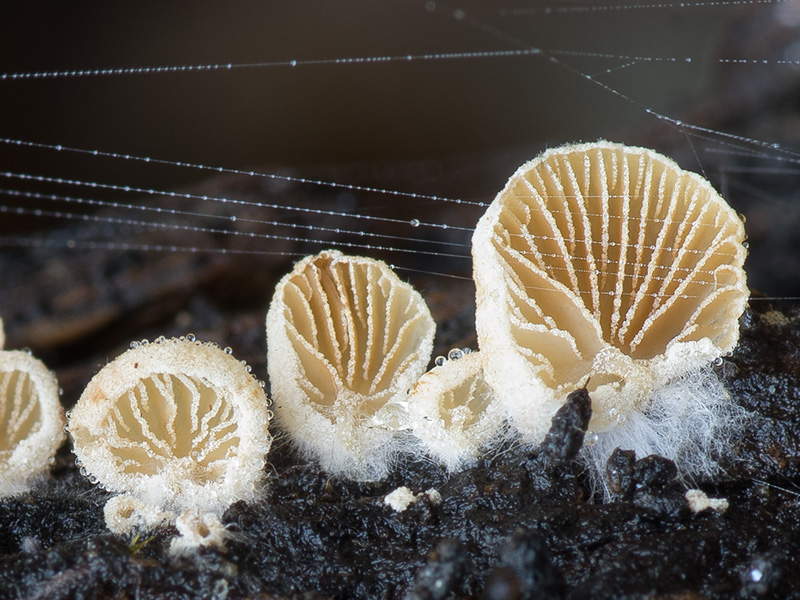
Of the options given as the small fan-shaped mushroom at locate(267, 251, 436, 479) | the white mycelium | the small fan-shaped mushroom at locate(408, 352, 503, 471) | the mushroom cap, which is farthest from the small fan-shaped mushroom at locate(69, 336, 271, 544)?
the white mycelium

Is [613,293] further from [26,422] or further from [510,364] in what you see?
[26,422]

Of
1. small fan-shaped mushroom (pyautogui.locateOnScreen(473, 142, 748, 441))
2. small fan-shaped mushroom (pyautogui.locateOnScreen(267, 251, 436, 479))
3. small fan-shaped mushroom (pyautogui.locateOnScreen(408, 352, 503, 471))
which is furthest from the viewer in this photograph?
small fan-shaped mushroom (pyautogui.locateOnScreen(267, 251, 436, 479))

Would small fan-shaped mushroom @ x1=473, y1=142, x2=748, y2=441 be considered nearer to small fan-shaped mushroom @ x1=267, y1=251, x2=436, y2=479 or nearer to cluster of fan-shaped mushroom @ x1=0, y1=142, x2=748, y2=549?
cluster of fan-shaped mushroom @ x1=0, y1=142, x2=748, y2=549

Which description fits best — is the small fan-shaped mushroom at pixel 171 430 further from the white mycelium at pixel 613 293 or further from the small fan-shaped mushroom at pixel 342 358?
the white mycelium at pixel 613 293

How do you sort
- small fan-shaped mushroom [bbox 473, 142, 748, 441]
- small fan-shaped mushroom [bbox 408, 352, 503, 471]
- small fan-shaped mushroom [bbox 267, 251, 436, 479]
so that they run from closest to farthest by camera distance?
small fan-shaped mushroom [bbox 473, 142, 748, 441]
small fan-shaped mushroom [bbox 408, 352, 503, 471]
small fan-shaped mushroom [bbox 267, 251, 436, 479]

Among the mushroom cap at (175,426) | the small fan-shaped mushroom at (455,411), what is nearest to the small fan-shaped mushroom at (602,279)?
the small fan-shaped mushroom at (455,411)

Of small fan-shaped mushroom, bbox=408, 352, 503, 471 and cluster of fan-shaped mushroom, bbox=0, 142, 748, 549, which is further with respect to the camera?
small fan-shaped mushroom, bbox=408, 352, 503, 471

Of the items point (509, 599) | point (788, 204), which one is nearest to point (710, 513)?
point (509, 599)
